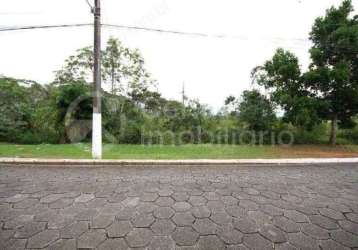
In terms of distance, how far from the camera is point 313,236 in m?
2.68

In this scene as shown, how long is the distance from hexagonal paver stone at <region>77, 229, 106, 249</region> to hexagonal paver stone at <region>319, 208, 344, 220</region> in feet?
11.5

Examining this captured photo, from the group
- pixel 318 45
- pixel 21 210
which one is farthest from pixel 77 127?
pixel 318 45

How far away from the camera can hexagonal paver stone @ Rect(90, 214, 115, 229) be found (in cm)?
284

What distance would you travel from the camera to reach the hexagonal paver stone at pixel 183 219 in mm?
2940

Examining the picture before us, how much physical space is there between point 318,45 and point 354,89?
294cm

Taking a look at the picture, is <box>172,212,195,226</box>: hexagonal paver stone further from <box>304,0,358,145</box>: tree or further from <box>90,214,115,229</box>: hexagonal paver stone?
<box>304,0,358,145</box>: tree

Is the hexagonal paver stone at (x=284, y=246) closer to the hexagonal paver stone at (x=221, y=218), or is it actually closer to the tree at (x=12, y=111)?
the hexagonal paver stone at (x=221, y=218)

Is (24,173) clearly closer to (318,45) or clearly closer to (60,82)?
(60,82)

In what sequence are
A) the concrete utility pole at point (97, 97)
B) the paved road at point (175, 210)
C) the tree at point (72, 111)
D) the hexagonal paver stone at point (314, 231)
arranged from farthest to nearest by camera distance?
the tree at point (72, 111) < the concrete utility pole at point (97, 97) < the hexagonal paver stone at point (314, 231) < the paved road at point (175, 210)

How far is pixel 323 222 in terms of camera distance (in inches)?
121

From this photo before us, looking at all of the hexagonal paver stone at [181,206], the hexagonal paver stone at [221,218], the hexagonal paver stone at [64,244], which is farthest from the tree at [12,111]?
the hexagonal paver stone at [221,218]

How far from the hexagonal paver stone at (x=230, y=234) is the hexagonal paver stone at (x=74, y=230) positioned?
1.86 m

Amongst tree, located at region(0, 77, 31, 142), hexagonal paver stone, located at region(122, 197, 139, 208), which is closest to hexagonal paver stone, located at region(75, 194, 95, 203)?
hexagonal paver stone, located at region(122, 197, 139, 208)

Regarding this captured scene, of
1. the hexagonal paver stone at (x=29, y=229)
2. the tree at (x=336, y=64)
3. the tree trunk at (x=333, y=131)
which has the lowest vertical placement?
the hexagonal paver stone at (x=29, y=229)
